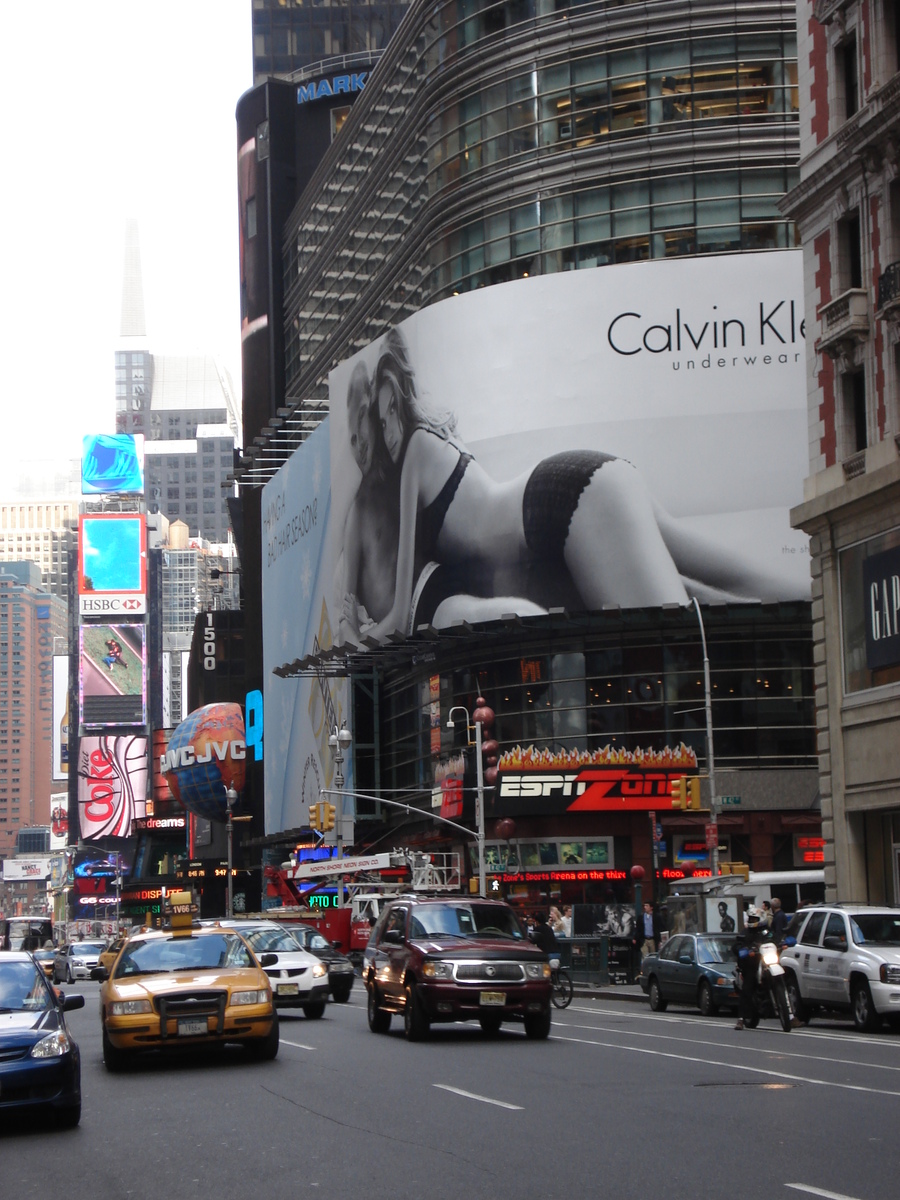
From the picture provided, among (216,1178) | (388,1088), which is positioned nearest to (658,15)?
(388,1088)

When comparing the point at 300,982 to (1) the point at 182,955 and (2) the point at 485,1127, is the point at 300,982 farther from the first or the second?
(2) the point at 485,1127

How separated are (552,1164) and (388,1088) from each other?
5.27 metres

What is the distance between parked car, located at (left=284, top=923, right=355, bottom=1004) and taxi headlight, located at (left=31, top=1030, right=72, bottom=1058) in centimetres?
2123

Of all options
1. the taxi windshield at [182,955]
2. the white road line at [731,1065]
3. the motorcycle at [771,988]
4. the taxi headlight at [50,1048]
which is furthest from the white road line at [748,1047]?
→ the taxi headlight at [50,1048]

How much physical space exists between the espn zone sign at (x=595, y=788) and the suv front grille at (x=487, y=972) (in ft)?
136

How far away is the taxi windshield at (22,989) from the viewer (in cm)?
1505

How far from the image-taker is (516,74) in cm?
6931

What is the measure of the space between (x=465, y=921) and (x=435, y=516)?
45130 millimetres

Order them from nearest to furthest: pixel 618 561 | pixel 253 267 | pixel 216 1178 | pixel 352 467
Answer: pixel 216 1178 → pixel 618 561 → pixel 352 467 → pixel 253 267

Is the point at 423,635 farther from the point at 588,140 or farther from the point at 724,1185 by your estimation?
the point at 724,1185

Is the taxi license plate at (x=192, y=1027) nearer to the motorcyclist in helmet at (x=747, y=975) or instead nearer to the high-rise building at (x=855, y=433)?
the motorcyclist in helmet at (x=747, y=975)

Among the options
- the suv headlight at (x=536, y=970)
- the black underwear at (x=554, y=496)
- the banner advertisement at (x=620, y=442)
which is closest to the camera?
the suv headlight at (x=536, y=970)

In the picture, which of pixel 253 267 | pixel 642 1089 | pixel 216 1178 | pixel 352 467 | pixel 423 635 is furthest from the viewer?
pixel 253 267

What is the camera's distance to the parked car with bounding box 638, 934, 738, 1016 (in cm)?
2939
